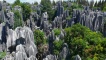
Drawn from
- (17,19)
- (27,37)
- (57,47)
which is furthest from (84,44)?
(17,19)

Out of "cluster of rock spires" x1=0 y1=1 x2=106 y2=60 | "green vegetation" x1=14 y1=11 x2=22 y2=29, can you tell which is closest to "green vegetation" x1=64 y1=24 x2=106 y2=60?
"cluster of rock spires" x1=0 y1=1 x2=106 y2=60

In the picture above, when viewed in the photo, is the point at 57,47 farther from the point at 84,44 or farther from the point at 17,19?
the point at 17,19

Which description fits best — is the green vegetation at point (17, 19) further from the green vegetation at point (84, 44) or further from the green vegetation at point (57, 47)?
the green vegetation at point (84, 44)

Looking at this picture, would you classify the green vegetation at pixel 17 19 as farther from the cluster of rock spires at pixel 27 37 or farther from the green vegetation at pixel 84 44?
the green vegetation at pixel 84 44

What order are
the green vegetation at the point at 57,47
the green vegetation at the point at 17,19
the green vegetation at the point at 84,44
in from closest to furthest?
the green vegetation at the point at 84,44 < the green vegetation at the point at 57,47 < the green vegetation at the point at 17,19

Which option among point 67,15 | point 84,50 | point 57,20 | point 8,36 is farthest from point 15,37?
point 67,15

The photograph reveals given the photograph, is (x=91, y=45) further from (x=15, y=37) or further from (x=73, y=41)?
(x=15, y=37)

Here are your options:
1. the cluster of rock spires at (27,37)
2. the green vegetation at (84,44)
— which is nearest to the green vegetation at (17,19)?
the cluster of rock spires at (27,37)

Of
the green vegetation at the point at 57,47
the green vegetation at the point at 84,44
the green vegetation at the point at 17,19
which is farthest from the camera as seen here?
the green vegetation at the point at 17,19

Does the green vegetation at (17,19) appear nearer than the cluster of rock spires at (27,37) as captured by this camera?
No

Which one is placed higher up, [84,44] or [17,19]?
[84,44]
